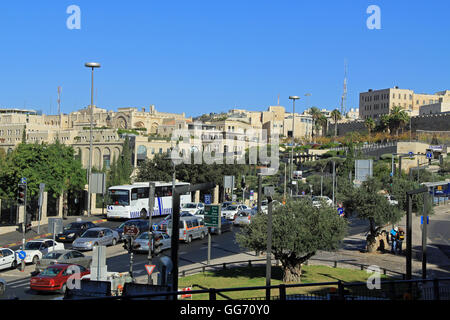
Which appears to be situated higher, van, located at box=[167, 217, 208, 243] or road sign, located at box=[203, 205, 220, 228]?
road sign, located at box=[203, 205, 220, 228]

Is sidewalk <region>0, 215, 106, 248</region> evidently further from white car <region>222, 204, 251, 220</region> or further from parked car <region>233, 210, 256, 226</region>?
white car <region>222, 204, 251, 220</region>

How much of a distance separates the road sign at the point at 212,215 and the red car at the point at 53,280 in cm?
766

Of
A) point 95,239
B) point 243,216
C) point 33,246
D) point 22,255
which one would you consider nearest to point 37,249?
point 33,246

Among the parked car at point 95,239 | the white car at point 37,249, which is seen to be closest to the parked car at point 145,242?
the parked car at point 95,239

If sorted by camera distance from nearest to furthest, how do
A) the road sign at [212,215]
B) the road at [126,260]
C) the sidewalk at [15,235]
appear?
the road at [126,260] → the road sign at [212,215] → the sidewalk at [15,235]

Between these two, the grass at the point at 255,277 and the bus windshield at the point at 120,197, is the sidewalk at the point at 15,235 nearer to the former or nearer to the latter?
the bus windshield at the point at 120,197

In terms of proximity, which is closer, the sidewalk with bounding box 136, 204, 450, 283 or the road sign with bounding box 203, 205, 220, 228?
the sidewalk with bounding box 136, 204, 450, 283

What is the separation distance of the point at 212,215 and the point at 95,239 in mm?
8084

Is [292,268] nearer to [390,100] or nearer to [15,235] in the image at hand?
[15,235]

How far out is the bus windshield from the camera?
41.0 metres

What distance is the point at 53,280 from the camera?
67.7ft

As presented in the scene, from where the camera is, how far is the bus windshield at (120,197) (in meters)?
41.0

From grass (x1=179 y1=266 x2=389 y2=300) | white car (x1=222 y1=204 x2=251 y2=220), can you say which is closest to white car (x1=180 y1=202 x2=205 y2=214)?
white car (x1=222 y1=204 x2=251 y2=220)

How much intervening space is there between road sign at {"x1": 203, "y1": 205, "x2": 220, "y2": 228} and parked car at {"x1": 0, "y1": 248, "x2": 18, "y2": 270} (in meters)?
9.57
